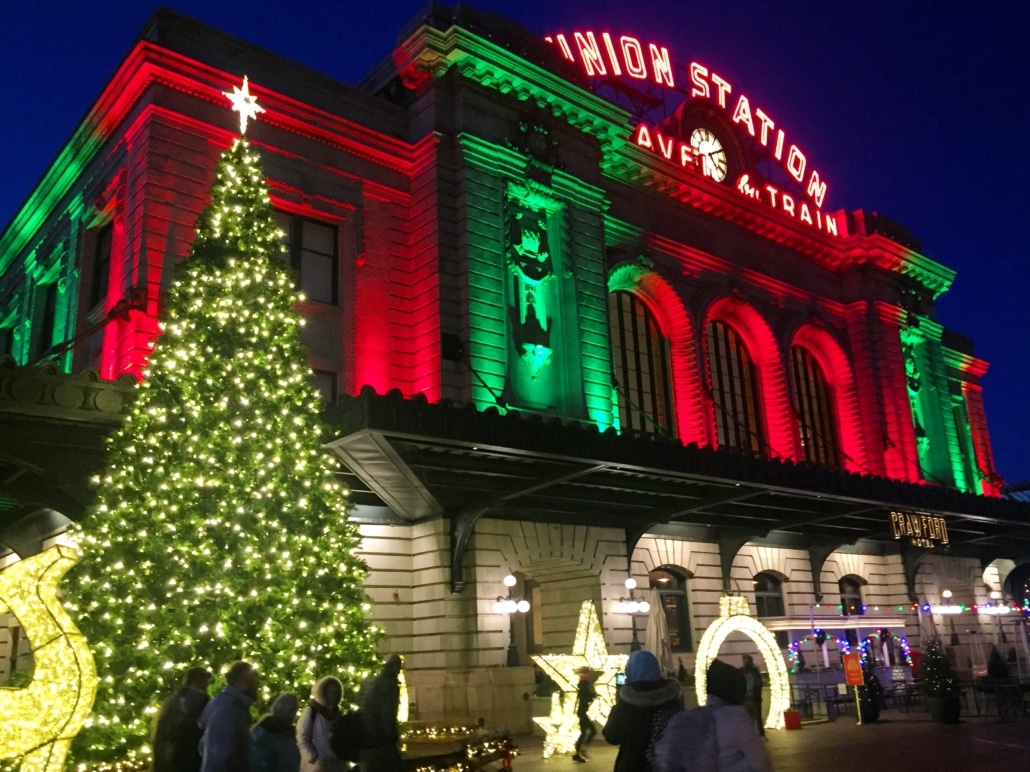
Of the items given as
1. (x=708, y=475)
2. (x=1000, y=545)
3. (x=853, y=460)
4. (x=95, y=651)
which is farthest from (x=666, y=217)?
(x=95, y=651)

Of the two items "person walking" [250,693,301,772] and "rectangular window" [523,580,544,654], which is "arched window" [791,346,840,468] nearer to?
"rectangular window" [523,580,544,654]

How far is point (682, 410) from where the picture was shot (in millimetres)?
32406

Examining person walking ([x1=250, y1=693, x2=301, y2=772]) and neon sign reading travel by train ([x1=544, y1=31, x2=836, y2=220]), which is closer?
person walking ([x1=250, y1=693, x2=301, y2=772])

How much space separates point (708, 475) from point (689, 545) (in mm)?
7149

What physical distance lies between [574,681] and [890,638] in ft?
59.5

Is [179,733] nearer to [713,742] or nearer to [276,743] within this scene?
[276,743]

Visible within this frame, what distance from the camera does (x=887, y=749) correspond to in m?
16.7

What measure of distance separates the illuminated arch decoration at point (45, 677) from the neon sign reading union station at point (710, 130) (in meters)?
26.2

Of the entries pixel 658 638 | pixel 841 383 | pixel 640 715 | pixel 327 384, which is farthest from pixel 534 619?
pixel 640 715

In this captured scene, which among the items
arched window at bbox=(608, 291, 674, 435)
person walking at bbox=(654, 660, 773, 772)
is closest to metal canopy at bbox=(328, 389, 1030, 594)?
arched window at bbox=(608, 291, 674, 435)

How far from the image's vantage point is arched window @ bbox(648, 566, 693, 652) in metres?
28.3

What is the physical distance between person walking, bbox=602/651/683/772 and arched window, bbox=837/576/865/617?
2973 centimetres

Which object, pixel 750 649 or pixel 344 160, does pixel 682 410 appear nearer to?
pixel 750 649

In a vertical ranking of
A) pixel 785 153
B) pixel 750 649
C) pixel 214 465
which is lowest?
pixel 750 649
